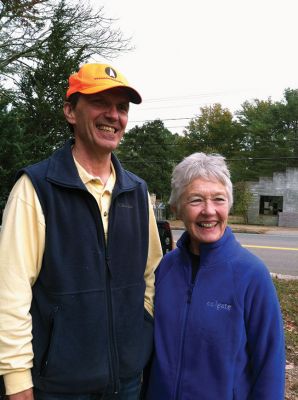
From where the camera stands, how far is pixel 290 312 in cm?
511

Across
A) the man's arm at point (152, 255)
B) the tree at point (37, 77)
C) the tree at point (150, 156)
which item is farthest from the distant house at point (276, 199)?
the man's arm at point (152, 255)

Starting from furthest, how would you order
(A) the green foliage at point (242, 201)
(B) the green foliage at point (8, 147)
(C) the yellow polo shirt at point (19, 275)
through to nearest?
1. (A) the green foliage at point (242, 201)
2. (B) the green foliage at point (8, 147)
3. (C) the yellow polo shirt at point (19, 275)

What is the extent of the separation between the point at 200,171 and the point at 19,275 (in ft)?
2.91

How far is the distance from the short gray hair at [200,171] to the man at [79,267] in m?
0.21

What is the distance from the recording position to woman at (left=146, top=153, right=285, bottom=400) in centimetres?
158

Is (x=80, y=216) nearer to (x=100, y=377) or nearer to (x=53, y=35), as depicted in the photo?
(x=100, y=377)

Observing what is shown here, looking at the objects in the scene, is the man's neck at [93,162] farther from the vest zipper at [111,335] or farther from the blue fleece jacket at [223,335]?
the blue fleece jacket at [223,335]

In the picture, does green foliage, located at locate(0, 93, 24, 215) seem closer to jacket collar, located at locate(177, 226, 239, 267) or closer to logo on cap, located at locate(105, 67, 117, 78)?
logo on cap, located at locate(105, 67, 117, 78)

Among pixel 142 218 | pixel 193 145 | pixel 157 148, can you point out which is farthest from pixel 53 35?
pixel 193 145

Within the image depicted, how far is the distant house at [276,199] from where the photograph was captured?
26266 millimetres

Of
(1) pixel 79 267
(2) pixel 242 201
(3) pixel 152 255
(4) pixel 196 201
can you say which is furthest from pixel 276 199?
(1) pixel 79 267

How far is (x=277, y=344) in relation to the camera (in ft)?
5.18

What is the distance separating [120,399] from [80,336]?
433mm

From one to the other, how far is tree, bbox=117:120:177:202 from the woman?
1075 inches
